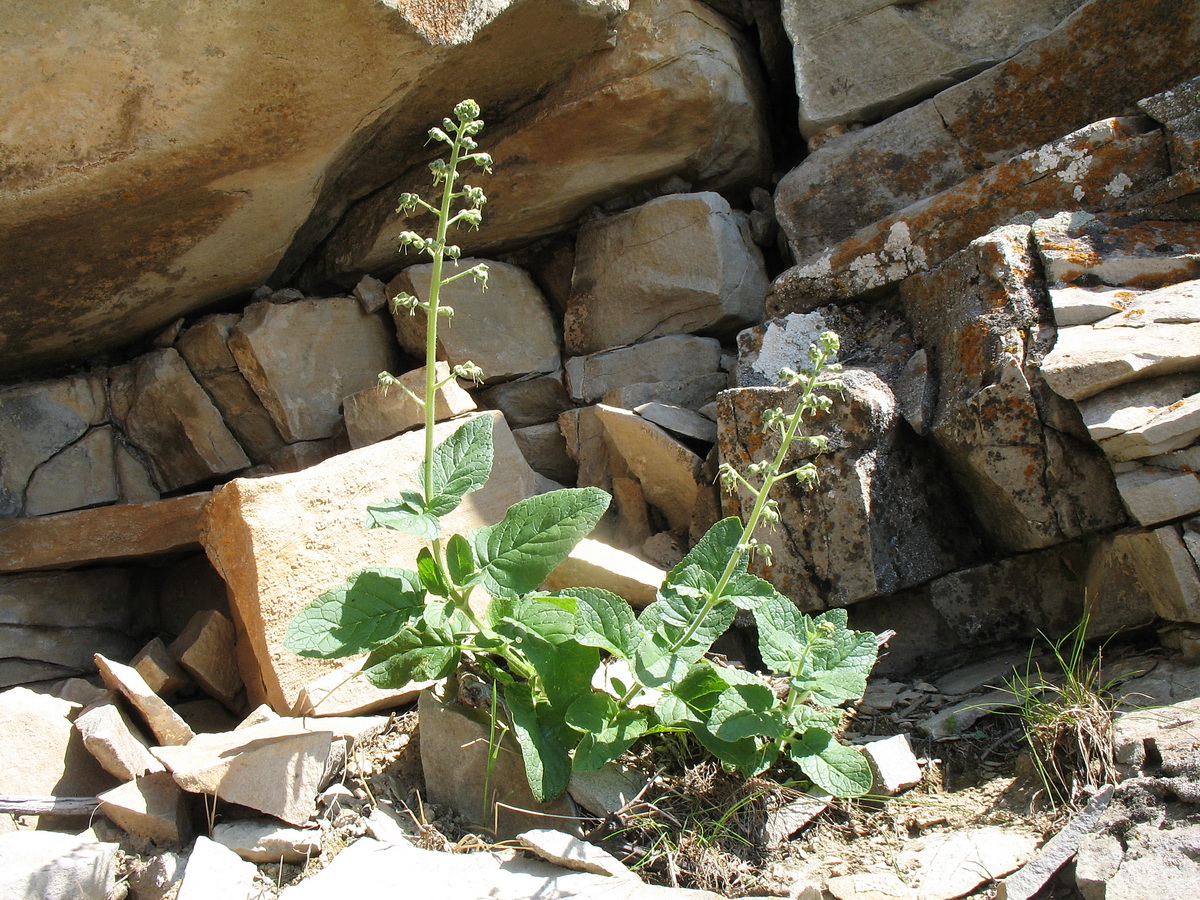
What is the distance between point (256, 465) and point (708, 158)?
8.16 ft

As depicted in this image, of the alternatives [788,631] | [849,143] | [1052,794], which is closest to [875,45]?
[849,143]

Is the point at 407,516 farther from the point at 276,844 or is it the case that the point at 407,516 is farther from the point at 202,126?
the point at 202,126

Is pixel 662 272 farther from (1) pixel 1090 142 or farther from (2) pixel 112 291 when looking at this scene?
(2) pixel 112 291

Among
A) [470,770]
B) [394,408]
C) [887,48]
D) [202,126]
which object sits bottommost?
[470,770]

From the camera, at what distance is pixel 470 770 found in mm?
2514

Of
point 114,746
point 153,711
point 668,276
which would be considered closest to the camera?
point 114,746

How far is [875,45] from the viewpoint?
432 cm

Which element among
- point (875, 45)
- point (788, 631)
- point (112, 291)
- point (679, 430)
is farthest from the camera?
point (875, 45)

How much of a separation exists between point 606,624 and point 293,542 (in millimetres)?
1301

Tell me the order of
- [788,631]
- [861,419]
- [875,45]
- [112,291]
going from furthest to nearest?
[875,45] < [112,291] < [861,419] < [788,631]

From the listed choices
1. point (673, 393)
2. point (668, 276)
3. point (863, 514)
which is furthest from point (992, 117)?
point (863, 514)

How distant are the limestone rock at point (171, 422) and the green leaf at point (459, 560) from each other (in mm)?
2384

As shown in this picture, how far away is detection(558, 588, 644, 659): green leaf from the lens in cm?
237

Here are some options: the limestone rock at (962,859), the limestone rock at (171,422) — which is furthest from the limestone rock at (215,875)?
the limestone rock at (171,422)
